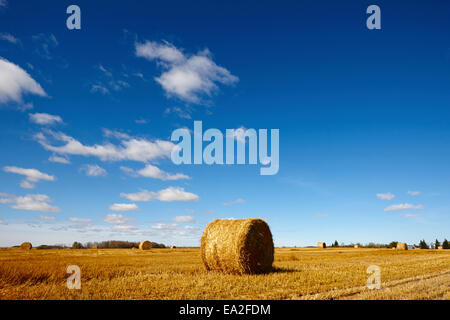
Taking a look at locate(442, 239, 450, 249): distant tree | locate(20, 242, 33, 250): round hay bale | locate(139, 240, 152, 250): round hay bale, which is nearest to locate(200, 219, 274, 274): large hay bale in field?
locate(139, 240, 152, 250): round hay bale

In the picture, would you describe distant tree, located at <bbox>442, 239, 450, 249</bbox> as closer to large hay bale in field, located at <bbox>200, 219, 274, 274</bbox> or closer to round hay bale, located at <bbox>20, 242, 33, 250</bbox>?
large hay bale in field, located at <bbox>200, 219, 274, 274</bbox>

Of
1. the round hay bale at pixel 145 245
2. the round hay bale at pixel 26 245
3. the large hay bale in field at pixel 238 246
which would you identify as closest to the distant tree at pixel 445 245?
the round hay bale at pixel 145 245

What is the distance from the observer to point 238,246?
1361 cm

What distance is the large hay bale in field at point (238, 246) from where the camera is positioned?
13602mm

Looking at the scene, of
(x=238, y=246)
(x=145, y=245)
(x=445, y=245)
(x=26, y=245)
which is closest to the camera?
(x=238, y=246)

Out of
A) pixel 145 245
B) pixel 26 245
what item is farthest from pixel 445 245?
pixel 26 245

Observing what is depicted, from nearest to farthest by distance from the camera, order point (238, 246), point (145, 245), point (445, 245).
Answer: point (238, 246)
point (145, 245)
point (445, 245)

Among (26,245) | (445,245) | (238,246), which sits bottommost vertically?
(445,245)

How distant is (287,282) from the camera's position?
10.4 metres

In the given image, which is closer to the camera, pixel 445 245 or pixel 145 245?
pixel 145 245

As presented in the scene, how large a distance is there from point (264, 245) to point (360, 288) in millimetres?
5415

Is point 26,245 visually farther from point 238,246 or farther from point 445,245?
point 445,245
